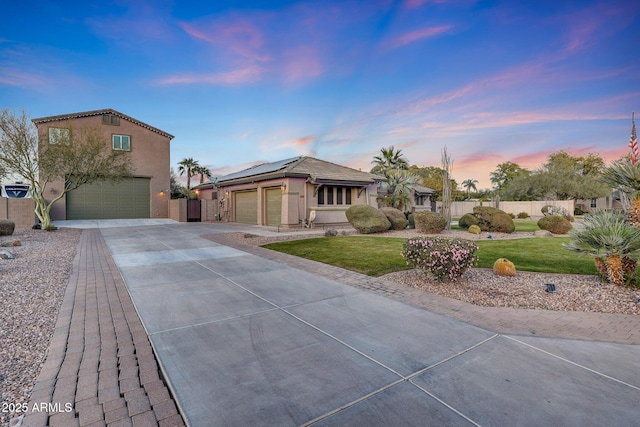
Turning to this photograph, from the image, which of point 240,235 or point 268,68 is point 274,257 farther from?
point 268,68

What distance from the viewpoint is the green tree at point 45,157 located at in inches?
562

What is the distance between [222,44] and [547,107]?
1516 cm

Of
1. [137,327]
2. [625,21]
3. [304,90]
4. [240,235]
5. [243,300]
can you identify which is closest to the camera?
[137,327]

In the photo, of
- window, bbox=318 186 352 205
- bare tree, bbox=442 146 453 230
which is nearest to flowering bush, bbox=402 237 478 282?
bare tree, bbox=442 146 453 230

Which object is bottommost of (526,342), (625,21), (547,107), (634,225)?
(526,342)

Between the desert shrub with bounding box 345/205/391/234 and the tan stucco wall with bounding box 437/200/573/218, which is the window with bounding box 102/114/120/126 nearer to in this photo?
the desert shrub with bounding box 345/205/391/234

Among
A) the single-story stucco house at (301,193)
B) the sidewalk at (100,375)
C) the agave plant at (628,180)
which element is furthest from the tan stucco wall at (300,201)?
the agave plant at (628,180)

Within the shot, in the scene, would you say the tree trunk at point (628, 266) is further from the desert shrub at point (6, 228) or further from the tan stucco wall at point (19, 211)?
the tan stucco wall at point (19, 211)

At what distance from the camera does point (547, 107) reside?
14.3m

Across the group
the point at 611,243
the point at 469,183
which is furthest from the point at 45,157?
the point at 469,183

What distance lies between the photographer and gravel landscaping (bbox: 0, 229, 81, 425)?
2699 mm

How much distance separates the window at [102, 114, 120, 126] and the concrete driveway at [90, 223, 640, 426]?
85.6 ft

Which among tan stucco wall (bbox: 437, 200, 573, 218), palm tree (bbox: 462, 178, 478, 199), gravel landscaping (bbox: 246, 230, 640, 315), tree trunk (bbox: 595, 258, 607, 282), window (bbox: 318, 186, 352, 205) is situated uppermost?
palm tree (bbox: 462, 178, 478, 199)

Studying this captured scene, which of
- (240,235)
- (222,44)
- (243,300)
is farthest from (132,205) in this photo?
(243,300)
